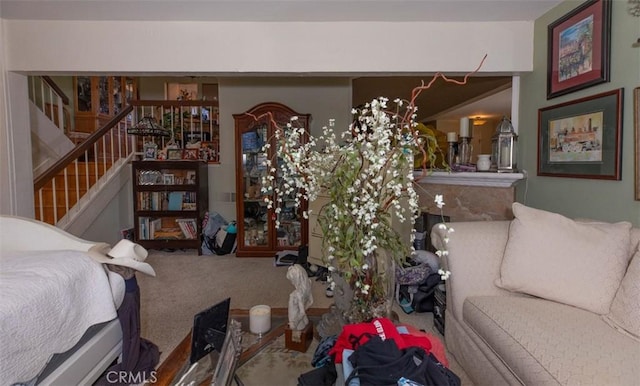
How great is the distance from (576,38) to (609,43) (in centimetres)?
25

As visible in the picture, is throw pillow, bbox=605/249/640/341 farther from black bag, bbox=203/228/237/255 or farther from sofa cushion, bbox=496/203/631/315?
black bag, bbox=203/228/237/255

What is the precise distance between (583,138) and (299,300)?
1.86 m

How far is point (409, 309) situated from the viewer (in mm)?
2650

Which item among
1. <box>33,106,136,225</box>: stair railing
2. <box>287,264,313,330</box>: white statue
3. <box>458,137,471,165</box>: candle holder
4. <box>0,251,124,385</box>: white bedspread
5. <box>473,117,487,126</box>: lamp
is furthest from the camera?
<box>473,117,487,126</box>: lamp

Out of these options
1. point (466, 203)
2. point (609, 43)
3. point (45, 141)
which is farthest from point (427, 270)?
point (45, 141)

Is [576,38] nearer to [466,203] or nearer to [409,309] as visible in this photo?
[466,203]

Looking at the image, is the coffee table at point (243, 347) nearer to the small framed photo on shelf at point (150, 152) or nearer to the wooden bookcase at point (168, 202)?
the wooden bookcase at point (168, 202)

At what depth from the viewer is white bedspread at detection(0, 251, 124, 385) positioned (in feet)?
3.60

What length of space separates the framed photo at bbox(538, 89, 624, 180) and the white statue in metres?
1.70

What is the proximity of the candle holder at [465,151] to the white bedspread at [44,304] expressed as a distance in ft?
8.91

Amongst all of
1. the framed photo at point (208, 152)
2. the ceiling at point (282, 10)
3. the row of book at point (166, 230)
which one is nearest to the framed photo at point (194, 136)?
the framed photo at point (208, 152)

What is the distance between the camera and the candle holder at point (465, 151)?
3.01m

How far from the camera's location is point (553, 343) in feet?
4.22

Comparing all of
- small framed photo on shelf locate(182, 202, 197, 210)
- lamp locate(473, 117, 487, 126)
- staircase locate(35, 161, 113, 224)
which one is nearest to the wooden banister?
staircase locate(35, 161, 113, 224)
